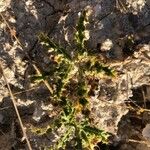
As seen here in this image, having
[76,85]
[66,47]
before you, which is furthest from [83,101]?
[66,47]

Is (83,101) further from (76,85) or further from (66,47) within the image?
(66,47)

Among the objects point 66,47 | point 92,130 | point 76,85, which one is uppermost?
point 66,47

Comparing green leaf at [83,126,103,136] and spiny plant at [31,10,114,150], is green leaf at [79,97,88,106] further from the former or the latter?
green leaf at [83,126,103,136]

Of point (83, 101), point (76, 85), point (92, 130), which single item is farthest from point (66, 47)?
point (92, 130)

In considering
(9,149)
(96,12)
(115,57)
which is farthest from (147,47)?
(9,149)

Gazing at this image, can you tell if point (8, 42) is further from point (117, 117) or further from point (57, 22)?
point (117, 117)

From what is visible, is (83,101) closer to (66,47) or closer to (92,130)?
(92,130)

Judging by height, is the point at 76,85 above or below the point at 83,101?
above

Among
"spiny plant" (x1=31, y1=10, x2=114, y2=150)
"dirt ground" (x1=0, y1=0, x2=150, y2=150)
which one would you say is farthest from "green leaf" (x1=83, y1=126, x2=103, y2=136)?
"dirt ground" (x1=0, y1=0, x2=150, y2=150)
